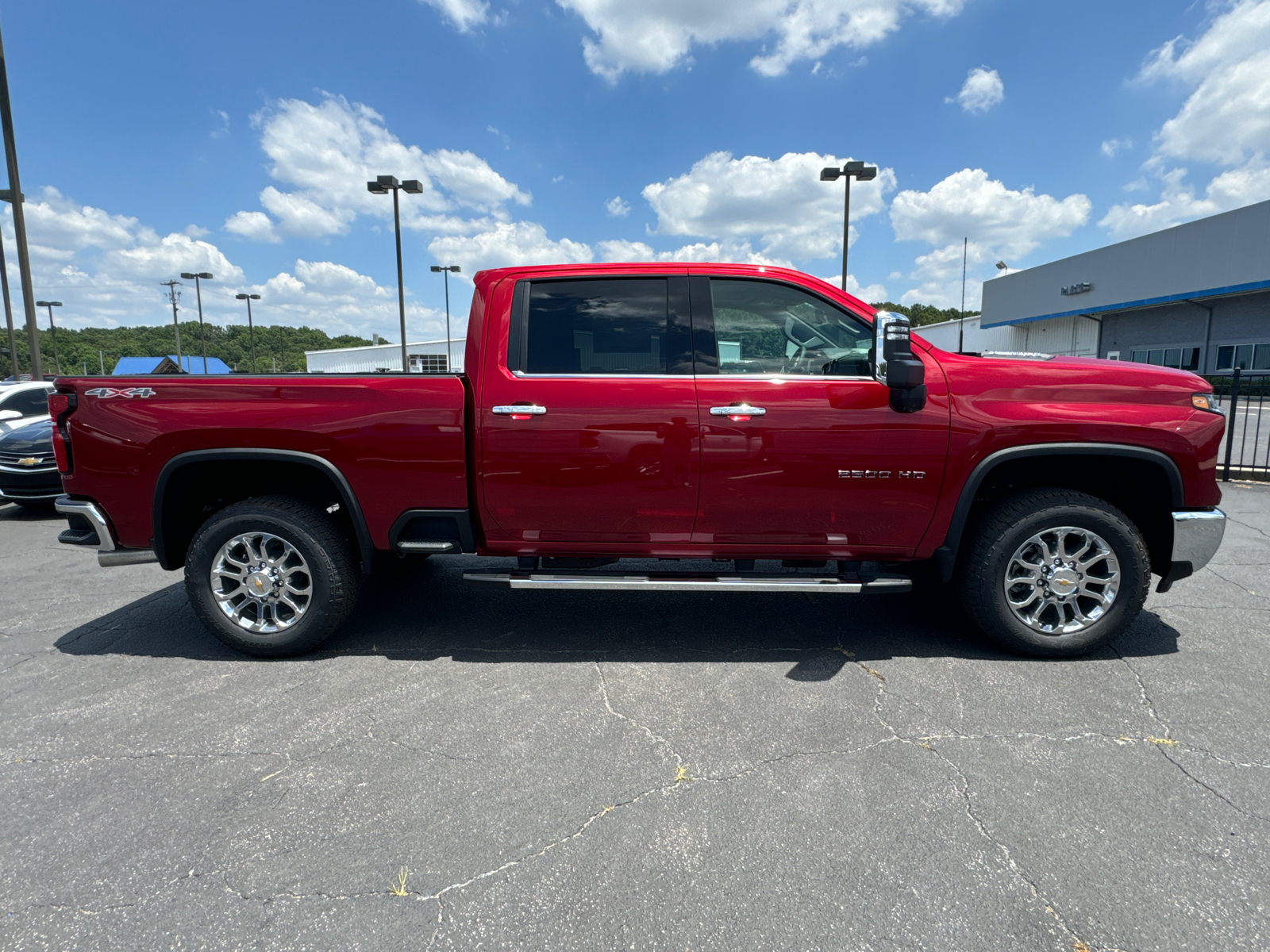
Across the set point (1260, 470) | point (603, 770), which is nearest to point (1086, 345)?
point (1260, 470)

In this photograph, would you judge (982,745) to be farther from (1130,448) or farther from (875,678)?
(1130,448)

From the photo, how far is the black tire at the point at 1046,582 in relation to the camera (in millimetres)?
3486

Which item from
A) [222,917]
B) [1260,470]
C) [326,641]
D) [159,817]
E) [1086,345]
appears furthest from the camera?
[1086,345]

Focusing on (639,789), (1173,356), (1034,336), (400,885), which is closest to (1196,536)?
(639,789)

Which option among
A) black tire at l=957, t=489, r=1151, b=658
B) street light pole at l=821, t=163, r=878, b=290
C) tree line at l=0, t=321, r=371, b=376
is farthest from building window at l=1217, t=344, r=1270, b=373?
tree line at l=0, t=321, r=371, b=376

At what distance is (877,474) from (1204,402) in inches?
68.5

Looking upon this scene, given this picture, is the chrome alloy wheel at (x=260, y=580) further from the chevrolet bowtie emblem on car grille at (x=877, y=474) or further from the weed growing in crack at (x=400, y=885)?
the chevrolet bowtie emblem on car grille at (x=877, y=474)

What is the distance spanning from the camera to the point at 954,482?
11.3 feet

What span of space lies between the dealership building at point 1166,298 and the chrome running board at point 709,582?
23949mm

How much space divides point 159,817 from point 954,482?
3.64 meters

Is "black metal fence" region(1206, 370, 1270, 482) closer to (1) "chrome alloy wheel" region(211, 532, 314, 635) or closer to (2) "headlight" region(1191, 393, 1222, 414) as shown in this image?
(2) "headlight" region(1191, 393, 1222, 414)

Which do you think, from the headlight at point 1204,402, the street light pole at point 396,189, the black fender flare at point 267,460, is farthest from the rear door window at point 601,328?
the street light pole at point 396,189

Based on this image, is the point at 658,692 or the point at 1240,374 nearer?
the point at 658,692

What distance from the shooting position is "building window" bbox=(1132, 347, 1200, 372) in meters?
31.1
